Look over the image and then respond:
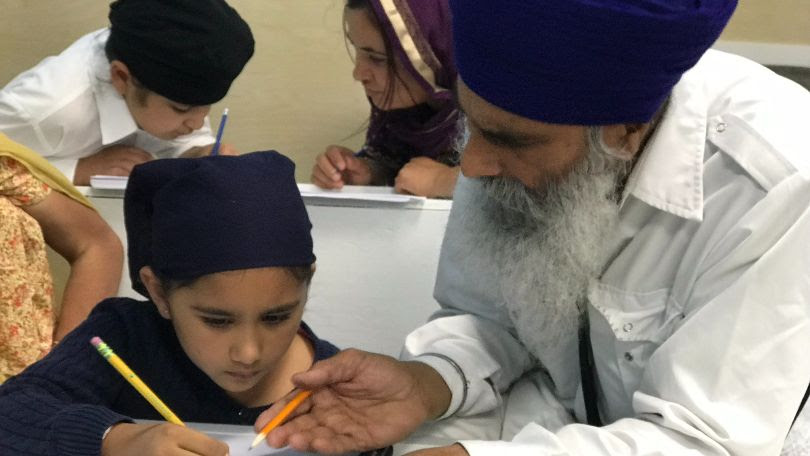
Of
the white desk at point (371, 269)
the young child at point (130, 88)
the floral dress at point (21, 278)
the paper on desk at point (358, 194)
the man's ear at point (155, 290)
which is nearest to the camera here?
the man's ear at point (155, 290)

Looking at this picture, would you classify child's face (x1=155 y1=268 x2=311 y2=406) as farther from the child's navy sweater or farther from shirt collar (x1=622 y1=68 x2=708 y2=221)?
shirt collar (x1=622 y1=68 x2=708 y2=221)

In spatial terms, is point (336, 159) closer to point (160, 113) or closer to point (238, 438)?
point (160, 113)

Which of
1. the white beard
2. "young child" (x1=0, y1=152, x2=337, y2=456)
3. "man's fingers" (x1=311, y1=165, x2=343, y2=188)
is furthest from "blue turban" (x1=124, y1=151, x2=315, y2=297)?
"man's fingers" (x1=311, y1=165, x2=343, y2=188)

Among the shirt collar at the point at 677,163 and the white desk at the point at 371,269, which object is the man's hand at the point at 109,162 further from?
the shirt collar at the point at 677,163

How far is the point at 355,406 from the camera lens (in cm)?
104

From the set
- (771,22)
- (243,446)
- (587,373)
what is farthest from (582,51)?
(771,22)

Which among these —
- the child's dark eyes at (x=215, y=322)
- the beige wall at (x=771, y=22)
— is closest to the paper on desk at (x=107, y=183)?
the child's dark eyes at (x=215, y=322)

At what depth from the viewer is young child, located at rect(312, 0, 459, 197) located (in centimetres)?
171

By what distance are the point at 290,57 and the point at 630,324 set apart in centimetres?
173

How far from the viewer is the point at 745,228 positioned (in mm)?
888

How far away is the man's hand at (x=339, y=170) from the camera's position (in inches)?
67.3

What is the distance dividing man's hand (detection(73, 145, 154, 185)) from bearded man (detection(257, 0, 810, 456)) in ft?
3.15

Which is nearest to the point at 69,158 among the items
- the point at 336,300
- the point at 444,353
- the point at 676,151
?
the point at 336,300

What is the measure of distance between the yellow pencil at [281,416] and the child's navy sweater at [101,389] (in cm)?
15
